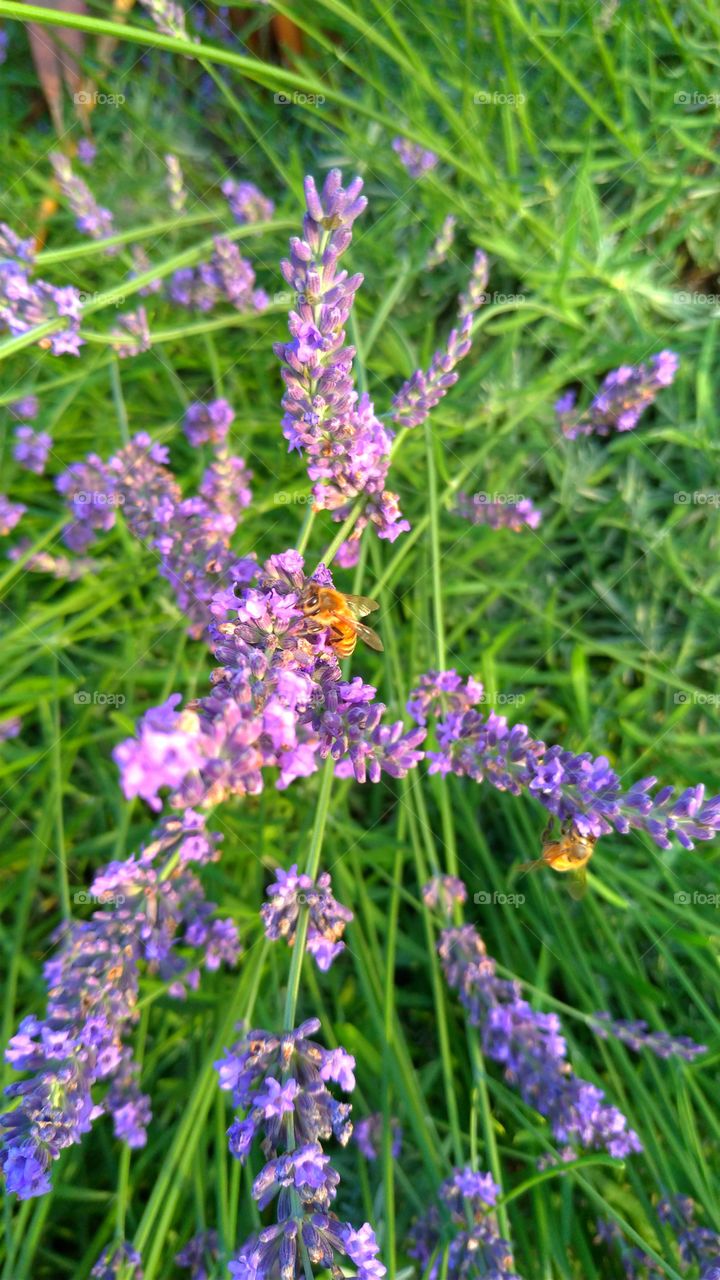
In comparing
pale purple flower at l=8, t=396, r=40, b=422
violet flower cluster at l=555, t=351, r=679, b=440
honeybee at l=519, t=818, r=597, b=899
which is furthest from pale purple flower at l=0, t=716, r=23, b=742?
violet flower cluster at l=555, t=351, r=679, b=440

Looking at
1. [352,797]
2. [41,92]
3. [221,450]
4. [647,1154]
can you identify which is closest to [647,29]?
[221,450]

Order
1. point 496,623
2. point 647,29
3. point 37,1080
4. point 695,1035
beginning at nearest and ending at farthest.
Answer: point 37,1080 < point 695,1035 < point 647,29 < point 496,623

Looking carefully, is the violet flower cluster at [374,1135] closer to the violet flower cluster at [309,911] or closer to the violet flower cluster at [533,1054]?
the violet flower cluster at [533,1054]

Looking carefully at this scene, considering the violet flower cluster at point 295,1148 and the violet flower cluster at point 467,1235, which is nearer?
the violet flower cluster at point 295,1148

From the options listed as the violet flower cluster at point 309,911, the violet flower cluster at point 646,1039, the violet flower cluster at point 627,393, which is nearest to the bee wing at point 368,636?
the violet flower cluster at point 309,911

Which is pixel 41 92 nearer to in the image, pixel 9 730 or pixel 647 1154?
pixel 9 730

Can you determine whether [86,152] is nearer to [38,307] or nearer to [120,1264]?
[38,307]

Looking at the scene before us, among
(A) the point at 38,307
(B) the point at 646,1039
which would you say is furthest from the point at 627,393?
(B) the point at 646,1039
